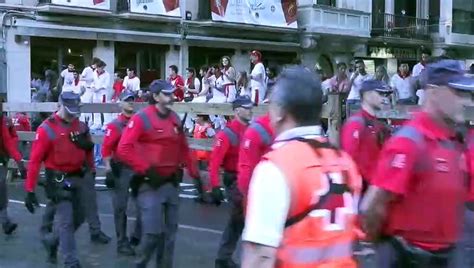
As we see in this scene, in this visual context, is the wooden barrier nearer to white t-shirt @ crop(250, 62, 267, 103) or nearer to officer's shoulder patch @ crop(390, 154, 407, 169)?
white t-shirt @ crop(250, 62, 267, 103)

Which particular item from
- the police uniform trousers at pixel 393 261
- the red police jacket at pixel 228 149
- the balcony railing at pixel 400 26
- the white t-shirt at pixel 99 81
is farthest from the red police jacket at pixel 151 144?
the balcony railing at pixel 400 26

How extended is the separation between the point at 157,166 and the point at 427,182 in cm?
375

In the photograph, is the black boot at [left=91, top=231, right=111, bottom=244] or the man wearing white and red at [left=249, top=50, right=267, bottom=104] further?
the man wearing white and red at [left=249, top=50, right=267, bottom=104]

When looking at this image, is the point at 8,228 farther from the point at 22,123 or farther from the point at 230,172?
the point at 22,123

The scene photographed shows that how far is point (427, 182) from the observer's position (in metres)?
4.11

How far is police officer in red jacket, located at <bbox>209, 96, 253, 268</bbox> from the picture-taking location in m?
7.98

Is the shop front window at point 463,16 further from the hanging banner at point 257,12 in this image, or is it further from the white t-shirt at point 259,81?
the white t-shirt at point 259,81

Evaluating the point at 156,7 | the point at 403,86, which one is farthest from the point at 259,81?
the point at 156,7

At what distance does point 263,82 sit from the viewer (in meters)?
19.8

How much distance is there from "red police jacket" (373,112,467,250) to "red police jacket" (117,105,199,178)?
11.9 ft

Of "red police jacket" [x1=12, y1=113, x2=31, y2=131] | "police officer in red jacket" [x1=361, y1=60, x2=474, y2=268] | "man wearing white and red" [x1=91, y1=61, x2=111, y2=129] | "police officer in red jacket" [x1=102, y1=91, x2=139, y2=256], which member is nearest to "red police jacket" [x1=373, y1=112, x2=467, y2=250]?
"police officer in red jacket" [x1=361, y1=60, x2=474, y2=268]

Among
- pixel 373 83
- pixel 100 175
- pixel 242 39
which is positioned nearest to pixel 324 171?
pixel 373 83

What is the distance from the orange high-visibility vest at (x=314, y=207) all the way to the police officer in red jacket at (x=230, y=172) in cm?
455

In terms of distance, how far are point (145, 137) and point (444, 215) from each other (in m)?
3.93
